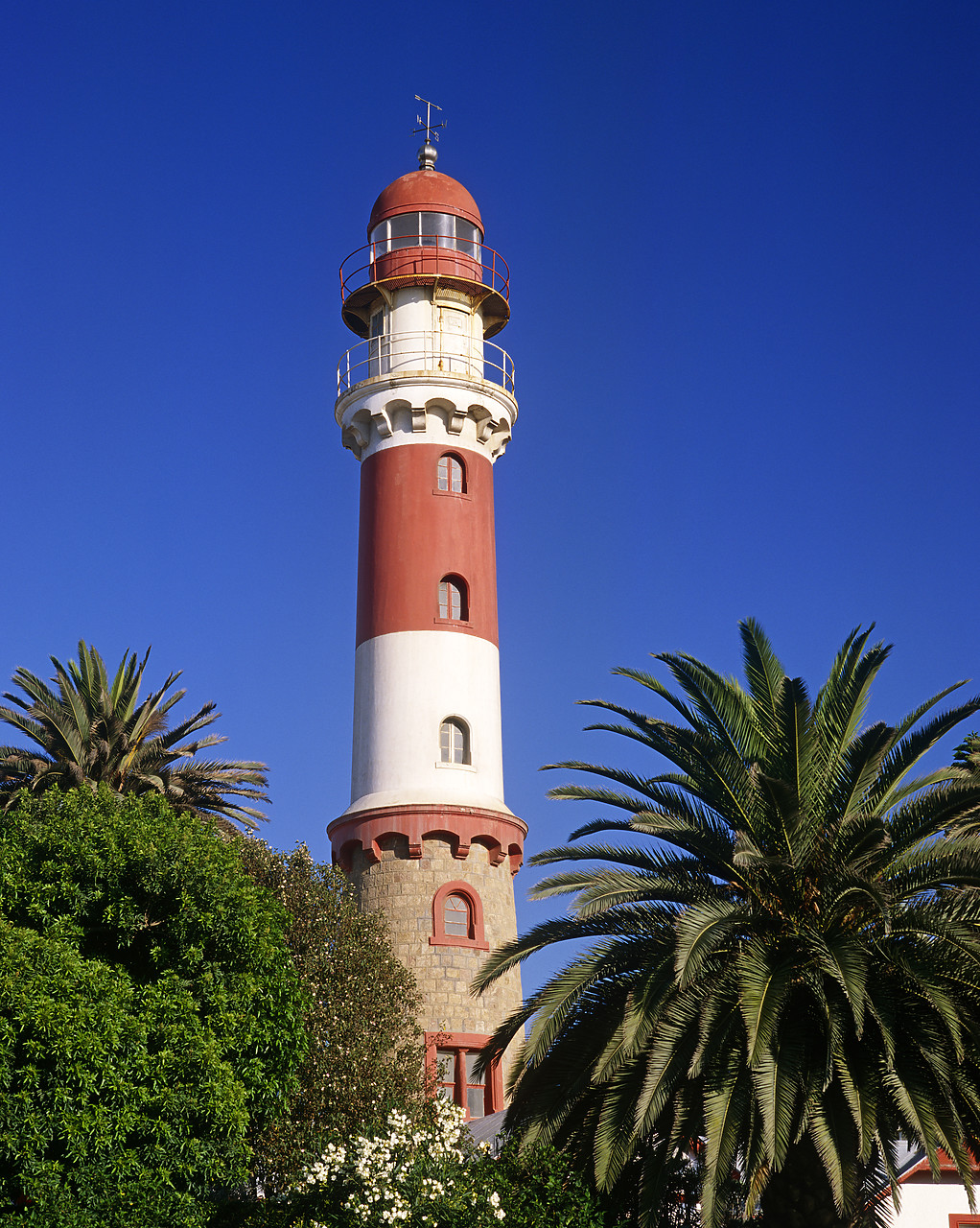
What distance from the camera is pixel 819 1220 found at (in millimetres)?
20234

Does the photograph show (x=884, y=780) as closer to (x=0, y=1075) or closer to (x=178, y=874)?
(x=178, y=874)

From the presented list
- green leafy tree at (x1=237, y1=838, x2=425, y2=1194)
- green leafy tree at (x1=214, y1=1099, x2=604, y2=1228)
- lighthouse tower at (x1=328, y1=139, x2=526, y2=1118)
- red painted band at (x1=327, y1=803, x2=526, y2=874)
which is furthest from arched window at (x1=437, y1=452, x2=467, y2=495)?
green leafy tree at (x1=214, y1=1099, x2=604, y2=1228)

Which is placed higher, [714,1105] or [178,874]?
[178,874]

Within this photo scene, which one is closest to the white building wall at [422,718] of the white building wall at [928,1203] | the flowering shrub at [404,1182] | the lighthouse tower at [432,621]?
the lighthouse tower at [432,621]

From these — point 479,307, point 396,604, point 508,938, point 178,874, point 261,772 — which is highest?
point 479,307

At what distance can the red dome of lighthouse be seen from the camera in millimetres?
41469

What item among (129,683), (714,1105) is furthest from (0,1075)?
(129,683)

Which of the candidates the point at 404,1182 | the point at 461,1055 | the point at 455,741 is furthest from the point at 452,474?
the point at 404,1182

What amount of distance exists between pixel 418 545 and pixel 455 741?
16.3 feet

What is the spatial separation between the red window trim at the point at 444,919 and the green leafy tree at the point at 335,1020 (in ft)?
12.8

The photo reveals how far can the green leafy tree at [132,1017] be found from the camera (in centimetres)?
2055

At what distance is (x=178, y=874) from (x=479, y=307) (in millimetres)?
22601

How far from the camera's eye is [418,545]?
38188mm

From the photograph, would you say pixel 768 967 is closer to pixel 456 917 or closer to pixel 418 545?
pixel 456 917
